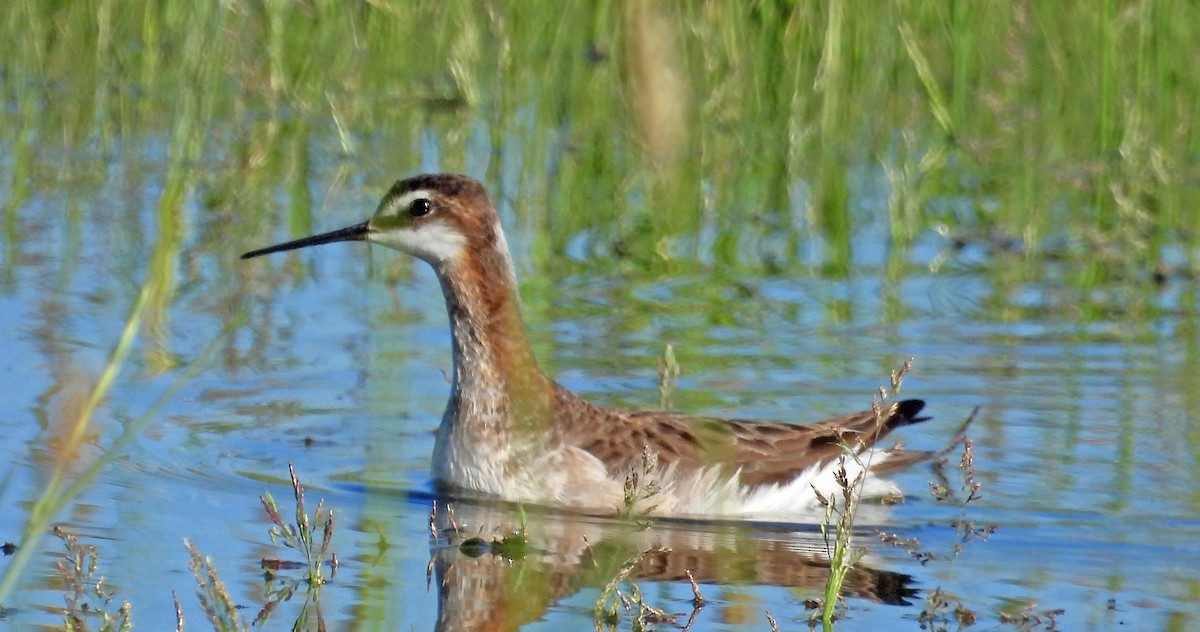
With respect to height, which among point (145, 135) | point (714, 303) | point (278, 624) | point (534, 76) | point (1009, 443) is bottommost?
point (278, 624)

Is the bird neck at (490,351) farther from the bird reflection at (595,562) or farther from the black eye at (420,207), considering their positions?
the bird reflection at (595,562)

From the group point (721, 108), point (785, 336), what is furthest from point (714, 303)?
point (721, 108)

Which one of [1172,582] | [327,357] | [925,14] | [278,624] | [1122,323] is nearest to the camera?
[278,624]

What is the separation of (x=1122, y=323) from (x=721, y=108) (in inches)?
178

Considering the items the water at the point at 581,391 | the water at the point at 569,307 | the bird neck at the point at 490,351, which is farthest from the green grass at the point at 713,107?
the bird neck at the point at 490,351

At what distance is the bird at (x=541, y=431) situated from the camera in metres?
8.06

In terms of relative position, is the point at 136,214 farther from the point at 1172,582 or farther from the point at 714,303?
the point at 1172,582

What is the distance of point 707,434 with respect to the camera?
798 cm

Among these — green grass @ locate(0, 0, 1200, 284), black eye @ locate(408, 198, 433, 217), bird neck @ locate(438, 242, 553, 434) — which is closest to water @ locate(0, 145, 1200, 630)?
bird neck @ locate(438, 242, 553, 434)

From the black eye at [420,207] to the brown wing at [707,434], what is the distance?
0.86 metres

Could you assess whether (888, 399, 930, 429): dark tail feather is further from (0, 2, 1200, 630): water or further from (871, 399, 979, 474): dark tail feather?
(0, 2, 1200, 630): water

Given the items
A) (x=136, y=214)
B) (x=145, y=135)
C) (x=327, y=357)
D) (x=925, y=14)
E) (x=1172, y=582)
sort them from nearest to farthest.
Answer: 1. (x=1172, y=582)
2. (x=327, y=357)
3. (x=136, y=214)
4. (x=145, y=135)
5. (x=925, y=14)

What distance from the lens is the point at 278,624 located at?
587cm

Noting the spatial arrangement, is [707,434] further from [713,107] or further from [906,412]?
[713,107]
